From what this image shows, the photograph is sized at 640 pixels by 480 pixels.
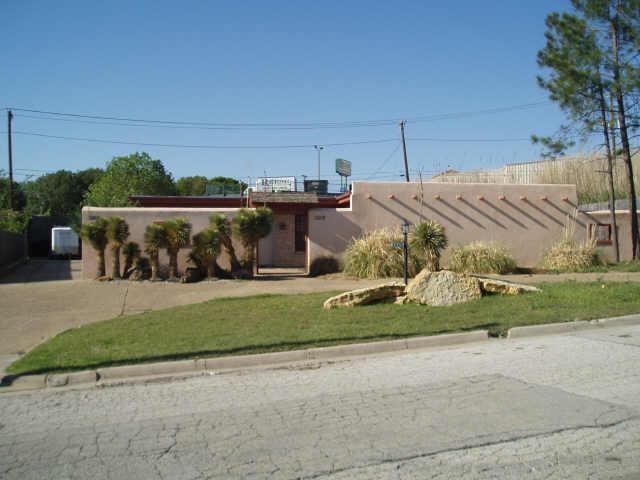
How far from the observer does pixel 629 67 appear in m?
22.0

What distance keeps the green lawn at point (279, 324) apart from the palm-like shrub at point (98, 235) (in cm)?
671

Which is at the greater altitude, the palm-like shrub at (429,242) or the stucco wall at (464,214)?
the stucco wall at (464,214)

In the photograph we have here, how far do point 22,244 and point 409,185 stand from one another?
71.1 feet

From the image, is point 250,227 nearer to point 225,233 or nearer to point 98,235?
point 225,233

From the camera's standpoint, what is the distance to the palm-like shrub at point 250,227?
64.2 ft

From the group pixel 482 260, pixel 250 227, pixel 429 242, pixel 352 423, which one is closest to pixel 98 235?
pixel 250 227

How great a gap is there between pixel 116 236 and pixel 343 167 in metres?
23.9

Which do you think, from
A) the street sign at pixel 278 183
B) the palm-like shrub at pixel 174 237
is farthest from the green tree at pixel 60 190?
the palm-like shrub at pixel 174 237

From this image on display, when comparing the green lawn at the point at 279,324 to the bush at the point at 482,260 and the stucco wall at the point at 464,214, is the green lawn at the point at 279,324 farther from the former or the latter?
the stucco wall at the point at 464,214

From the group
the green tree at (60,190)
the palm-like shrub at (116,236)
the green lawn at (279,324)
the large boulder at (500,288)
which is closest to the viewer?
the green lawn at (279,324)

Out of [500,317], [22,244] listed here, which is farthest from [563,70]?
[22,244]

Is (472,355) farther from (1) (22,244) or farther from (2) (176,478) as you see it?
(1) (22,244)

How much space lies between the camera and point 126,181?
4956cm

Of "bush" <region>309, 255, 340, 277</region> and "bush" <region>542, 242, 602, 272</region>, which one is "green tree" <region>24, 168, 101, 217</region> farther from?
"bush" <region>542, 242, 602, 272</region>
